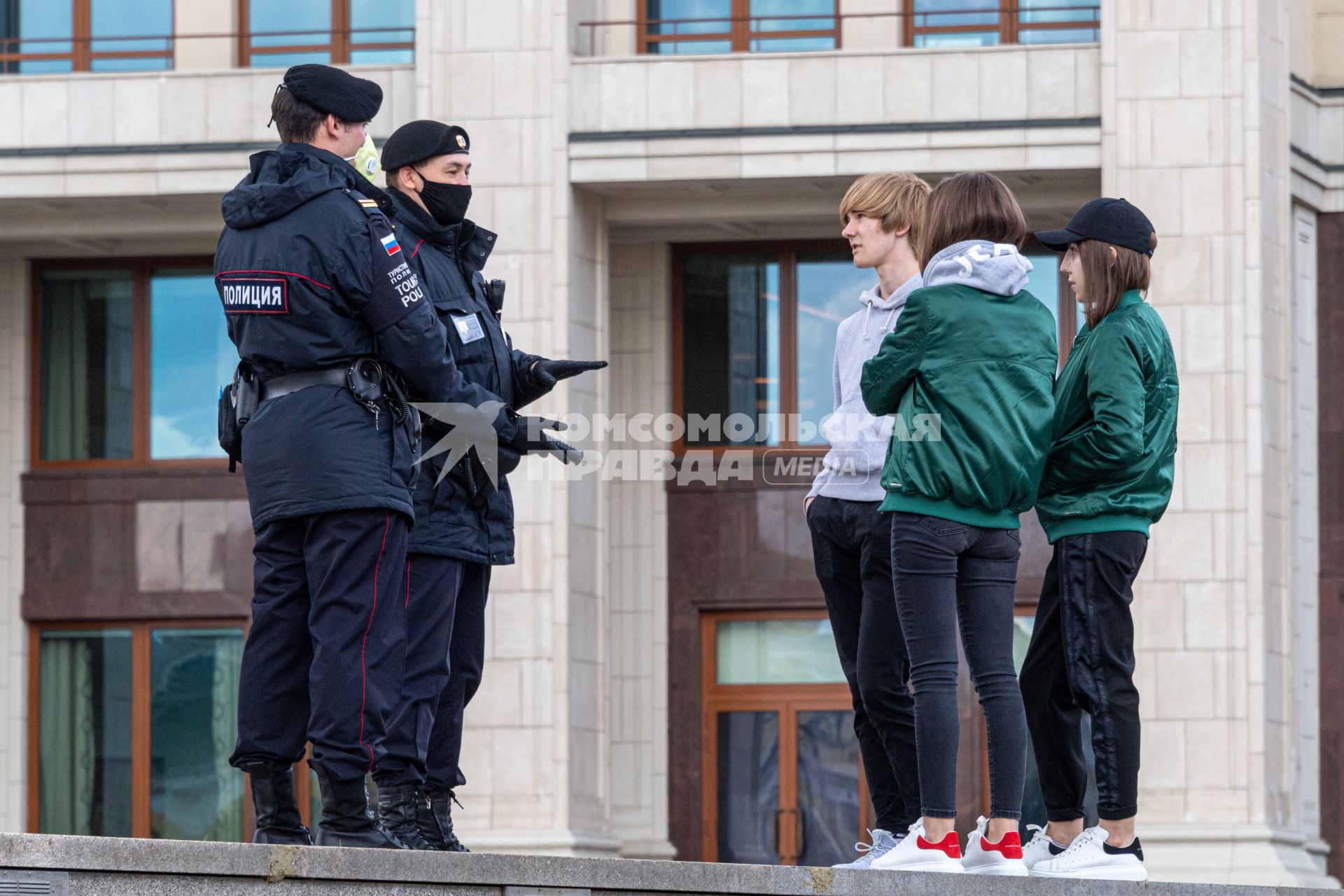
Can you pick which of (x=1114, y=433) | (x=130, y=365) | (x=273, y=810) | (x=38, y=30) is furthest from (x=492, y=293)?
(x=130, y=365)

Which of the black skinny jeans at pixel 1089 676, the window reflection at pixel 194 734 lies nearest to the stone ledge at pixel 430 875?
the black skinny jeans at pixel 1089 676

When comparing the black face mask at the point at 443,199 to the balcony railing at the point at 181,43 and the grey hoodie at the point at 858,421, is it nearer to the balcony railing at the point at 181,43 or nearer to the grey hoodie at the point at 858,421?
the grey hoodie at the point at 858,421

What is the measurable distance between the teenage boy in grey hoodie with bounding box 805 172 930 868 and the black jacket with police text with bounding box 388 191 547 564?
1.04 metres

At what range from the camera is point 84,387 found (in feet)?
58.5

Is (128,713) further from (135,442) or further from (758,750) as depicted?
(758,750)

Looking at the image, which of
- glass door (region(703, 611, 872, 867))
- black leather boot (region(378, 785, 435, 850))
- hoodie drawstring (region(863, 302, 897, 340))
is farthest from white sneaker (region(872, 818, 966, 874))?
glass door (region(703, 611, 872, 867))

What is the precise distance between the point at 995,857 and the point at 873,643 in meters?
0.83

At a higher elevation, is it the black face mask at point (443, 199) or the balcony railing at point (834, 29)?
the balcony railing at point (834, 29)

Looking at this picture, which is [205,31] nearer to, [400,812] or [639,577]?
[639,577]

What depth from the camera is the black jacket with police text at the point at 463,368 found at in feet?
20.0

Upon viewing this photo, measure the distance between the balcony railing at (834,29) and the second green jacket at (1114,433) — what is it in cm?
969

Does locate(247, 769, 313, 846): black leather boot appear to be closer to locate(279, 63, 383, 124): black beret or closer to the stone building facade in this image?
locate(279, 63, 383, 124): black beret

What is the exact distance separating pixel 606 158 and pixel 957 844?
10.5 metres

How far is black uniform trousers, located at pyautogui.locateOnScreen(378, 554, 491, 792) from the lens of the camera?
5797 millimetres
